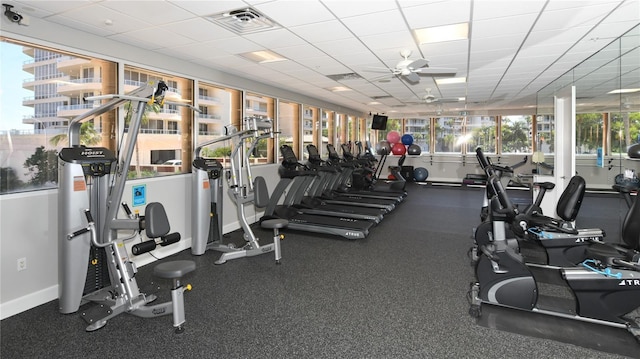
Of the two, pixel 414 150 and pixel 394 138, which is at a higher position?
pixel 394 138

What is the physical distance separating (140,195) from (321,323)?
280 cm

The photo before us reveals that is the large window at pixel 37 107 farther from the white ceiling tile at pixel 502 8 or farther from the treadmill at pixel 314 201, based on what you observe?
the white ceiling tile at pixel 502 8

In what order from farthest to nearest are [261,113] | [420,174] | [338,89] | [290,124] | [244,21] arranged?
1. [420,174]
2. [290,124]
3. [338,89]
4. [261,113]
5. [244,21]

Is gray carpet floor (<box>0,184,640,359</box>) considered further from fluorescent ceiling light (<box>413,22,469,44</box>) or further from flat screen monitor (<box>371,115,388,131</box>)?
flat screen monitor (<box>371,115,388,131</box>)

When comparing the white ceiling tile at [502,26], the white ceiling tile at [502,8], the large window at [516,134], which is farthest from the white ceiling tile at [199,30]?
the large window at [516,134]

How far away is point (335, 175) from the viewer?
831cm

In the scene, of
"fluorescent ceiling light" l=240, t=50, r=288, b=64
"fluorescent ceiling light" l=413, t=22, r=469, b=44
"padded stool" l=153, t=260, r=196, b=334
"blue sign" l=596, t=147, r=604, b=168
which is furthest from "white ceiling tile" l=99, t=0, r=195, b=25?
"blue sign" l=596, t=147, r=604, b=168

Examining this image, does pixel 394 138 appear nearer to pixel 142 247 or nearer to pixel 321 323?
pixel 321 323

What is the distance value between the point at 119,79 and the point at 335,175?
5.11 m

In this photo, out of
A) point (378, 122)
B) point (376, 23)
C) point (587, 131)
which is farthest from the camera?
point (378, 122)

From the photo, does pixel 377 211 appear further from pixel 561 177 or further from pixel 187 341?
pixel 187 341

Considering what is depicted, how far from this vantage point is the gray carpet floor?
2.47 meters

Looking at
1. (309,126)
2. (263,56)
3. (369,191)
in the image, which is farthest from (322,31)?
(369,191)

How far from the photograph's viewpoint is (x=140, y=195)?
4.30 meters
